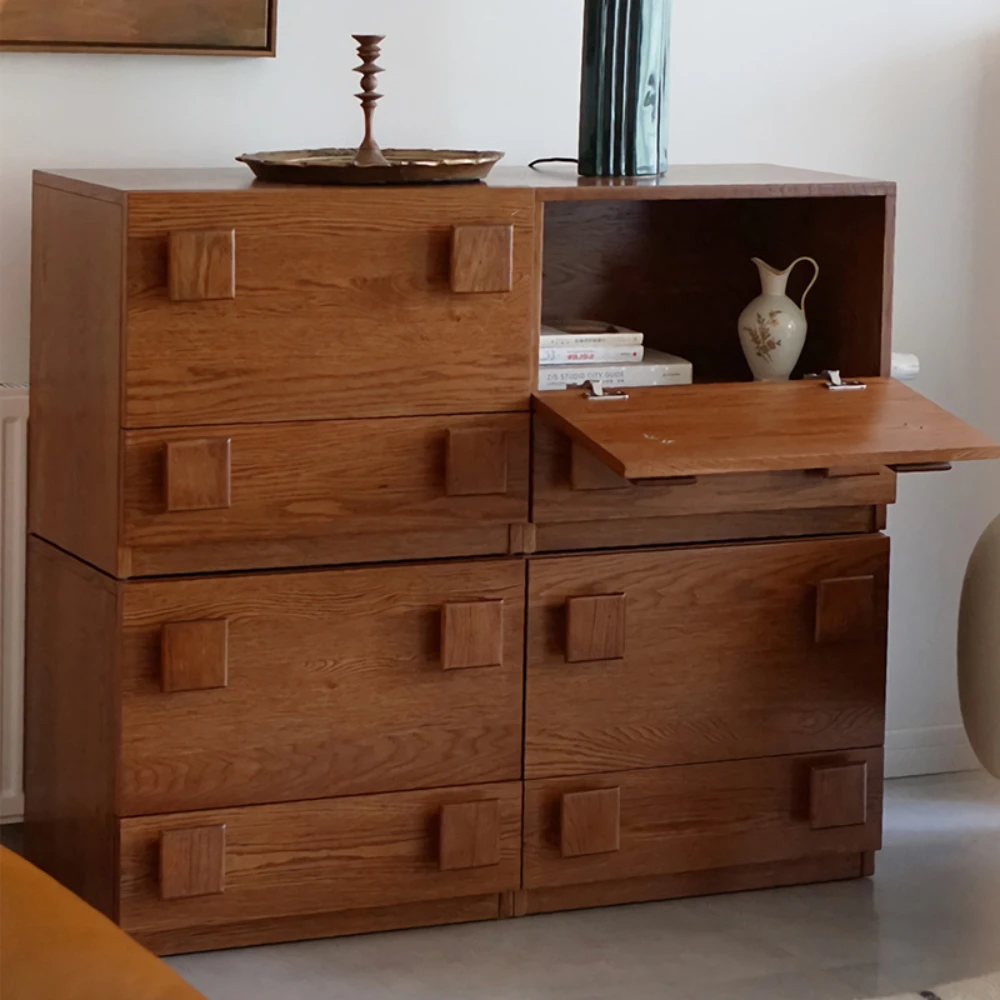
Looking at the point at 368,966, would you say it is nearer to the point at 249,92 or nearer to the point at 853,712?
the point at 853,712

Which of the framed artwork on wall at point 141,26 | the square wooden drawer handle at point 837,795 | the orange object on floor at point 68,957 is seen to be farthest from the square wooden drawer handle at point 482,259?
the orange object on floor at point 68,957

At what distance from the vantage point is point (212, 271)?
218 centimetres

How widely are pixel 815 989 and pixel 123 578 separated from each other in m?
1.09

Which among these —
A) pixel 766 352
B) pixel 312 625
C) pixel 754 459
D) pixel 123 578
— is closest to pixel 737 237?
pixel 766 352

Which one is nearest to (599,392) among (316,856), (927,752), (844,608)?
(844,608)

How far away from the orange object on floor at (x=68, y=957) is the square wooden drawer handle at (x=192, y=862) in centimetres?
77

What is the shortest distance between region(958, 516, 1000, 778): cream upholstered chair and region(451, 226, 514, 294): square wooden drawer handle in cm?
84

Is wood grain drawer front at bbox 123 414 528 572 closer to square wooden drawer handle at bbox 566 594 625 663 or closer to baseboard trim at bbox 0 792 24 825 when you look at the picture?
square wooden drawer handle at bbox 566 594 625 663

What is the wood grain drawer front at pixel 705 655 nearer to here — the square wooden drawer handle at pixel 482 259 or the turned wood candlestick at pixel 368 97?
the square wooden drawer handle at pixel 482 259

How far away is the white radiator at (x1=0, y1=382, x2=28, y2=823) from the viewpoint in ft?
8.35

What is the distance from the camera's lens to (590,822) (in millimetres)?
2520

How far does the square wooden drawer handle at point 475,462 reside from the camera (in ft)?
7.70

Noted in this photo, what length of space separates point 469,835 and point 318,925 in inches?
9.9

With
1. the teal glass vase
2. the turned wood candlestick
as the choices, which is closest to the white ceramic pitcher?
the teal glass vase
